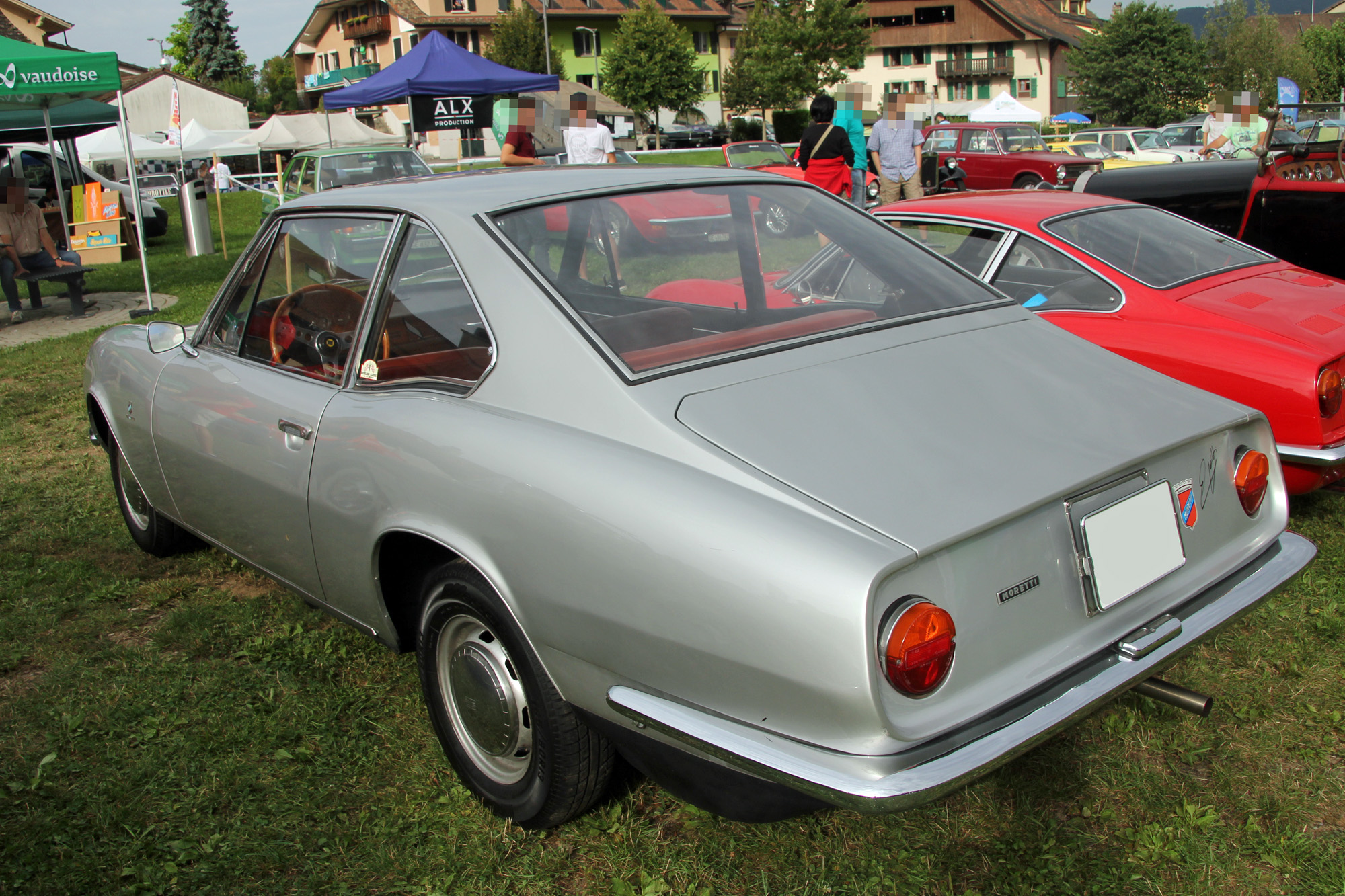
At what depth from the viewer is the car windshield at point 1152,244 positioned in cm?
434

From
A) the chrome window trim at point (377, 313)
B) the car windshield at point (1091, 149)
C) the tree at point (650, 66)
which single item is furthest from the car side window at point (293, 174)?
the tree at point (650, 66)

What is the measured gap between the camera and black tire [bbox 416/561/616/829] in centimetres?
212

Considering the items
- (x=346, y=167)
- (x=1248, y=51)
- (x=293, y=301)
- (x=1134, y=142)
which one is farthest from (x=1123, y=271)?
(x=1248, y=51)

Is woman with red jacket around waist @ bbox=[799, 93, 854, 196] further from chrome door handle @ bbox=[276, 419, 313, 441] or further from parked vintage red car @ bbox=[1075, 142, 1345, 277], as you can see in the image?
chrome door handle @ bbox=[276, 419, 313, 441]

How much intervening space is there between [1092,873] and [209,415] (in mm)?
2682

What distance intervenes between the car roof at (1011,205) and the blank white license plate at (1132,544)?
2.77m

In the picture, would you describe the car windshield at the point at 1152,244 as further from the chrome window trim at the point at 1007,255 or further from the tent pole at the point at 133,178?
the tent pole at the point at 133,178

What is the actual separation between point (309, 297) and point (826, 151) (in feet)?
20.9

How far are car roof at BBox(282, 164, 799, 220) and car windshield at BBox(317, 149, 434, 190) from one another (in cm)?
1090

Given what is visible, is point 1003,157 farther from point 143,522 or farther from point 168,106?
point 168,106

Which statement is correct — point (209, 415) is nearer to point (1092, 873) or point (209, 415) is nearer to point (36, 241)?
point (1092, 873)

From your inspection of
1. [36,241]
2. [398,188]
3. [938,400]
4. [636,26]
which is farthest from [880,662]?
[636,26]

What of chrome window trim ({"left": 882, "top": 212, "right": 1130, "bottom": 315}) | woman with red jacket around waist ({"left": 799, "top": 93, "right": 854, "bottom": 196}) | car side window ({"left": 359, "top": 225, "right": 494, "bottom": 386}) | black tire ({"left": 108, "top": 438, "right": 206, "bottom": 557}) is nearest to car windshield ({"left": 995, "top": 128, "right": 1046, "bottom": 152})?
woman with red jacket around waist ({"left": 799, "top": 93, "right": 854, "bottom": 196})

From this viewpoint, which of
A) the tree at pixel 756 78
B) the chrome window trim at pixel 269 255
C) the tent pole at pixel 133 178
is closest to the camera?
the chrome window trim at pixel 269 255
